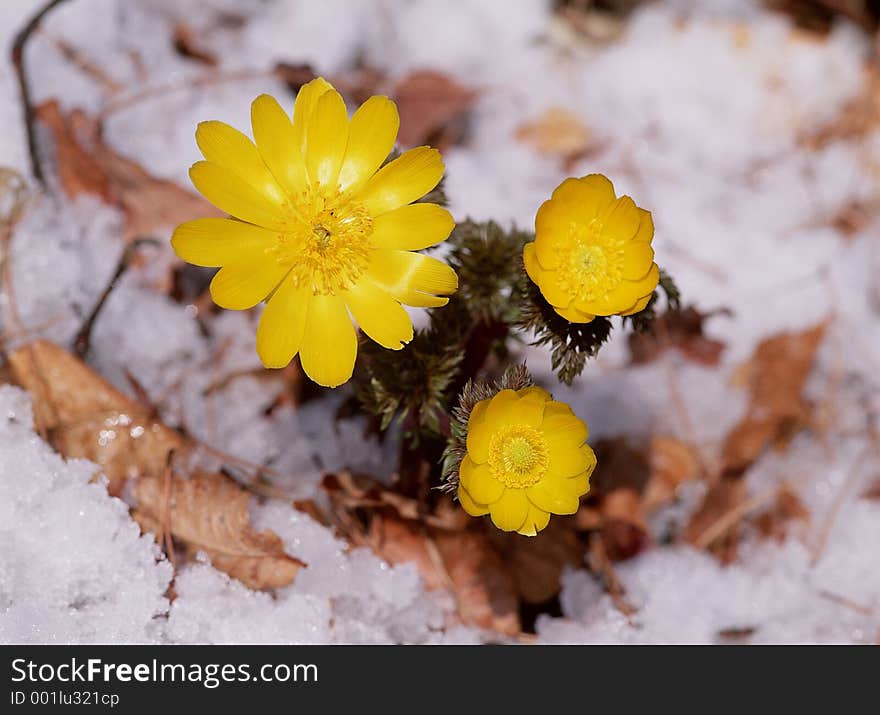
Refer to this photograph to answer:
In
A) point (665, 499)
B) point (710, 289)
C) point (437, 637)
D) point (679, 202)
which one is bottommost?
point (437, 637)

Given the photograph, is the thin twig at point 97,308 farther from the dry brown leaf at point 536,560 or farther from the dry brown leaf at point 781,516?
the dry brown leaf at point 781,516

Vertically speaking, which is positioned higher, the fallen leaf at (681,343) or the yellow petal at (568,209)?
the fallen leaf at (681,343)

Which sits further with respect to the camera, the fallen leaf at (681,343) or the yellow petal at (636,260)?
the fallen leaf at (681,343)

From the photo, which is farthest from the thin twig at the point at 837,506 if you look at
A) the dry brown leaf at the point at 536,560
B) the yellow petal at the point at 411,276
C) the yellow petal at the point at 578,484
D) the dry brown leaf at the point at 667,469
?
the yellow petal at the point at 411,276

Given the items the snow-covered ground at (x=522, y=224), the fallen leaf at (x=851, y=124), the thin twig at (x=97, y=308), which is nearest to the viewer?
the snow-covered ground at (x=522, y=224)

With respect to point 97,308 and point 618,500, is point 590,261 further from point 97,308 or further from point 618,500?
point 97,308

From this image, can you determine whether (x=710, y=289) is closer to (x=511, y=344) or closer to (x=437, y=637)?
(x=511, y=344)
